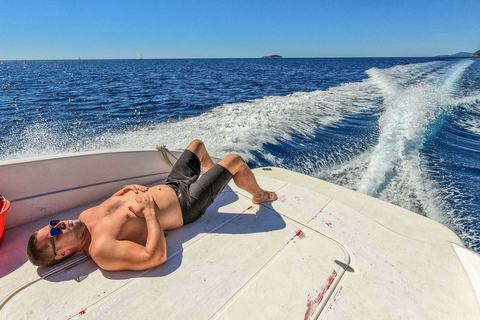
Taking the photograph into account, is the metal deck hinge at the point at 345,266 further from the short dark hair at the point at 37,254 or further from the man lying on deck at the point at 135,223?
the short dark hair at the point at 37,254

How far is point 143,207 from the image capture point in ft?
5.73

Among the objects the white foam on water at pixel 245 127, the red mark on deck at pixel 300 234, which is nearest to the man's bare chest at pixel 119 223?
the red mark on deck at pixel 300 234

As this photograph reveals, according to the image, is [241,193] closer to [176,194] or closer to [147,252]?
[176,194]

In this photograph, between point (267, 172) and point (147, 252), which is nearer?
point (147, 252)

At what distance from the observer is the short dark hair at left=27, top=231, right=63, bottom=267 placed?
149cm

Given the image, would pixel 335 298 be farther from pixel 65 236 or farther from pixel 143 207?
pixel 65 236

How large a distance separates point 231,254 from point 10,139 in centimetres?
705

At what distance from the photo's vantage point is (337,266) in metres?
1.61

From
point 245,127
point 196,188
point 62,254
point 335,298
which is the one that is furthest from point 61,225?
point 245,127

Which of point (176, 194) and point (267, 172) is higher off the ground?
point (176, 194)

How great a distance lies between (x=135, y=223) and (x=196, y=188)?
56 cm

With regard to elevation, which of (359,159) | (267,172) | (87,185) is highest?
(87,185)

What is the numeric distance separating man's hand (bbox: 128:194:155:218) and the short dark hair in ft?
1.77

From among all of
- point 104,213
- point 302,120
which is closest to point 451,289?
point 104,213
